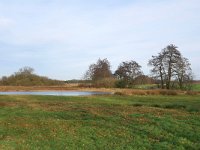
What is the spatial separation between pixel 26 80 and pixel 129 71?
3439 centimetres

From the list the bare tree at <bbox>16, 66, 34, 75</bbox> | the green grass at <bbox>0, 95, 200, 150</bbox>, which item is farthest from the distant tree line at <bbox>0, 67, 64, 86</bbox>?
the green grass at <bbox>0, 95, 200, 150</bbox>

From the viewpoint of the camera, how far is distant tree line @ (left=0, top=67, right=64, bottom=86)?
108m

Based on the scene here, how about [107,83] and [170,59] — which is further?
[107,83]

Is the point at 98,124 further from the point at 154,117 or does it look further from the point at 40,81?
the point at 40,81

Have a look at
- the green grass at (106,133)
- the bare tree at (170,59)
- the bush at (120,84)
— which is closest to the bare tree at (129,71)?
the bush at (120,84)

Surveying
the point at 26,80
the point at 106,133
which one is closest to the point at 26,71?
the point at 26,80

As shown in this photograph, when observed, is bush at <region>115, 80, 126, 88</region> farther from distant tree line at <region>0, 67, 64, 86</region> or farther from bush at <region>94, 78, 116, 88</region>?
distant tree line at <region>0, 67, 64, 86</region>

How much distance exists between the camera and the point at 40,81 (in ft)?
360

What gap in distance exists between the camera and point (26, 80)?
108 m

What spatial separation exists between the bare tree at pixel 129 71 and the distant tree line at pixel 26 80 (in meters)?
24.1

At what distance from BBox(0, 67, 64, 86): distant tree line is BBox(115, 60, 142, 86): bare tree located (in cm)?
2412

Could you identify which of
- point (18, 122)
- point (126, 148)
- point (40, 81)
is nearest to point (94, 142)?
point (126, 148)

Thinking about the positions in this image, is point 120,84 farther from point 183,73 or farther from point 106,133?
point 106,133

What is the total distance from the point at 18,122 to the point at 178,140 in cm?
938
